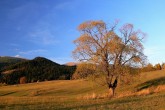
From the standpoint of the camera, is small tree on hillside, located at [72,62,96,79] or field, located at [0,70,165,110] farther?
small tree on hillside, located at [72,62,96,79]

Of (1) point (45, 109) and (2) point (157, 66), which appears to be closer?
(1) point (45, 109)

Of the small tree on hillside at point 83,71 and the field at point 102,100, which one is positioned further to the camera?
the small tree on hillside at point 83,71

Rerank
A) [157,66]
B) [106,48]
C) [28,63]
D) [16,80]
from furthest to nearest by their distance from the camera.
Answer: [28,63]
[16,80]
[157,66]
[106,48]

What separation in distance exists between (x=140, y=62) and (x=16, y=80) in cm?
12138

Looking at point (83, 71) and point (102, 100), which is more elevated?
point (83, 71)

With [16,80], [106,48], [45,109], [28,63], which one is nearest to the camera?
[45,109]

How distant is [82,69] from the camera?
4341 cm

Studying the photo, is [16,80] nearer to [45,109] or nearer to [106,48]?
[106,48]

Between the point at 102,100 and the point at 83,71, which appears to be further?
the point at 83,71

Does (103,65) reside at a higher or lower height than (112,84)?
higher

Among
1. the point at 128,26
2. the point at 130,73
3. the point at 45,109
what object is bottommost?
the point at 45,109

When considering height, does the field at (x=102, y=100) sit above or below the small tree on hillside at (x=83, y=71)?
below

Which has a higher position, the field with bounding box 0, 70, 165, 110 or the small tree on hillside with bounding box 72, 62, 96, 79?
the small tree on hillside with bounding box 72, 62, 96, 79

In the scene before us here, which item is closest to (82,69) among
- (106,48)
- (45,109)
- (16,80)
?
(106,48)
